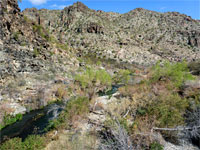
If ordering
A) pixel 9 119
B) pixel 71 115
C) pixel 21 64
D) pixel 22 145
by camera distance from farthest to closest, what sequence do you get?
pixel 21 64 < pixel 9 119 < pixel 71 115 < pixel 22 145

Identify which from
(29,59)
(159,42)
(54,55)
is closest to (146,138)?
(29,59)

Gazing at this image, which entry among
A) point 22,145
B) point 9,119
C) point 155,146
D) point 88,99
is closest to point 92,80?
point 88,99

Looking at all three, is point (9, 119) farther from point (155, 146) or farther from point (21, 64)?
point (155, 146)

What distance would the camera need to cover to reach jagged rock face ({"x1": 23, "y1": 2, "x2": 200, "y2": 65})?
5456cm

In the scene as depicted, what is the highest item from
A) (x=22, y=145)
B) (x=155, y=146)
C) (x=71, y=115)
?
(x=155, y=146)

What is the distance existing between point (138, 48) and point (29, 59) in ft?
172

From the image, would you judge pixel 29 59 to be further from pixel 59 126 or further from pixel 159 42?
pixel 159 42

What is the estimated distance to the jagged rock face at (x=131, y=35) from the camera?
179 feet

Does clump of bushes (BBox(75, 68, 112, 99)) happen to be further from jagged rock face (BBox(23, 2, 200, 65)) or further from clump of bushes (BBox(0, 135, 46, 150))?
jagged rock face (BBox(23, 2, 200, 65))

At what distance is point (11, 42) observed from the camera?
1580 cm

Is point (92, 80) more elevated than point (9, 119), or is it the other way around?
point (92, 80)

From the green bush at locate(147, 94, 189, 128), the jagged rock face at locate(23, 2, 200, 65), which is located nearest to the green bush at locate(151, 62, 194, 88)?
the green bush at locate(147, 94, 189, 128)

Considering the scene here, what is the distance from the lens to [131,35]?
64.9m

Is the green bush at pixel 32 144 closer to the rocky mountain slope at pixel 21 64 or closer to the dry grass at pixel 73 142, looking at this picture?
the dry grass at pixel 73 142
